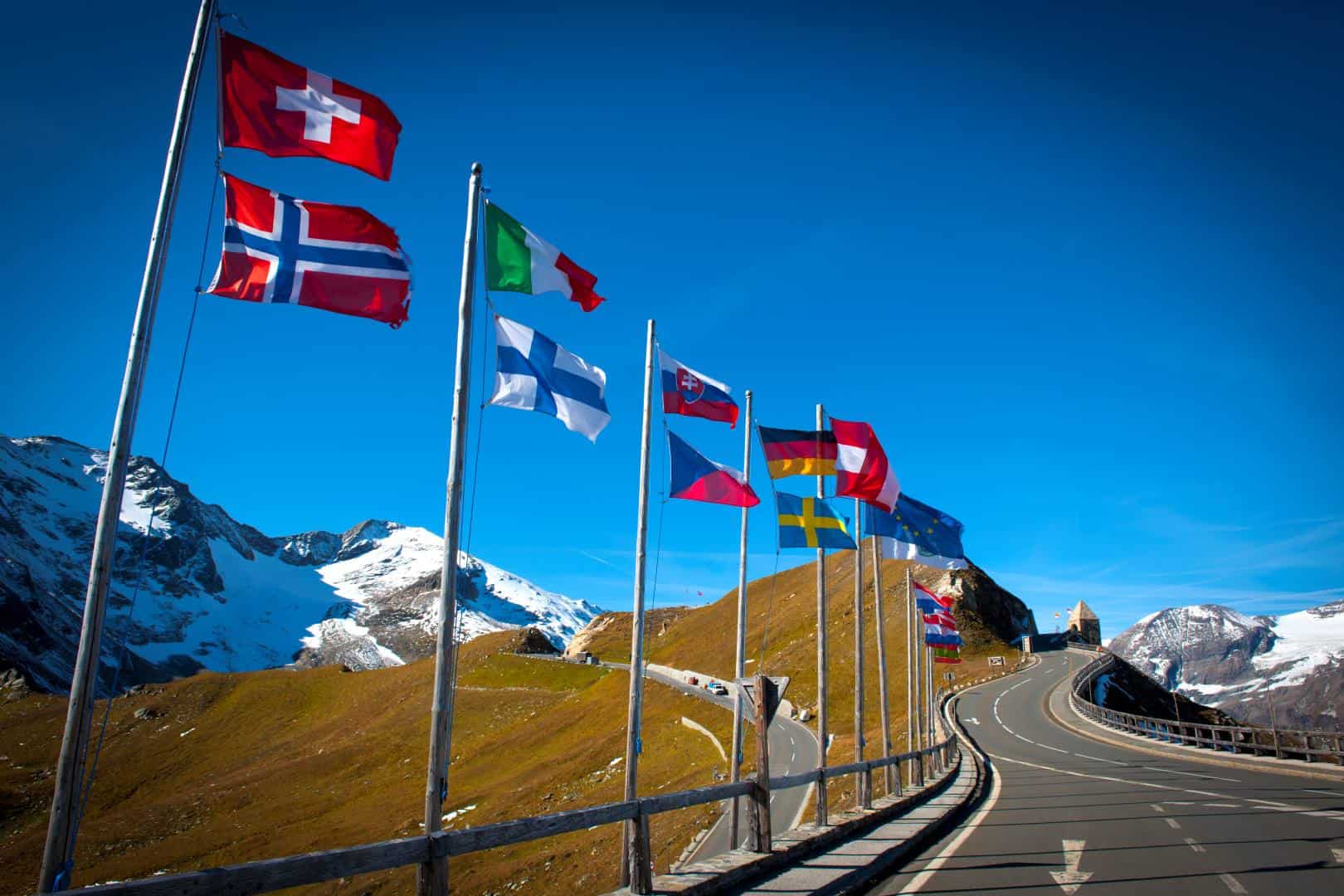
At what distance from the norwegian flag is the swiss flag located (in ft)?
2.21

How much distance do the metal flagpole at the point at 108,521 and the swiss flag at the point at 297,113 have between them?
1.98 ft

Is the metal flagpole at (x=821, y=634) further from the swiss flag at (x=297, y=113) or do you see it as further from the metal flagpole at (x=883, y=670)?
the swiss flag at (x=297, y=113)

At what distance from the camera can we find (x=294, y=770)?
110812 millimetres

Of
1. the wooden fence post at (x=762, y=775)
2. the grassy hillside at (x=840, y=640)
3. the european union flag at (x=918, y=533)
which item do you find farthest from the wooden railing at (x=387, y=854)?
the grassy hillside at (x=840, y=640)

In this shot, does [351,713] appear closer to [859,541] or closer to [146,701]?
[146,701]

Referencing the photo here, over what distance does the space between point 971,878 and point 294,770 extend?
4706 inches

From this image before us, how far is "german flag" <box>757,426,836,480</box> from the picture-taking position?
21719mm

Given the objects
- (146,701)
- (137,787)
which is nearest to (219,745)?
(137,787)

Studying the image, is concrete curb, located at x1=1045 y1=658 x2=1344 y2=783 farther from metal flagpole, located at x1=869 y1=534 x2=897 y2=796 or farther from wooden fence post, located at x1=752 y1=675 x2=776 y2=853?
wooden fence post, located at x1=752 y1=675 x2=776 y2=853

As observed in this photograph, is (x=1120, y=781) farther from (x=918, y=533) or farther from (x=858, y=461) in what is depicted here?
(x=858, y=461)

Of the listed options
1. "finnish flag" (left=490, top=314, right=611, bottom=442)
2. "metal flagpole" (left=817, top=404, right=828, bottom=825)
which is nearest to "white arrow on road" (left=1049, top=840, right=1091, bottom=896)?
→ "metal flagpole" (left=817, top=404, right=828, bottom=825)

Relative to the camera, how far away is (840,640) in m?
Answer: 115

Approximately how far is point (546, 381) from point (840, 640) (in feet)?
356

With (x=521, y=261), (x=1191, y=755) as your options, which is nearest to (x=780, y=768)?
(x=1191, y=755)
